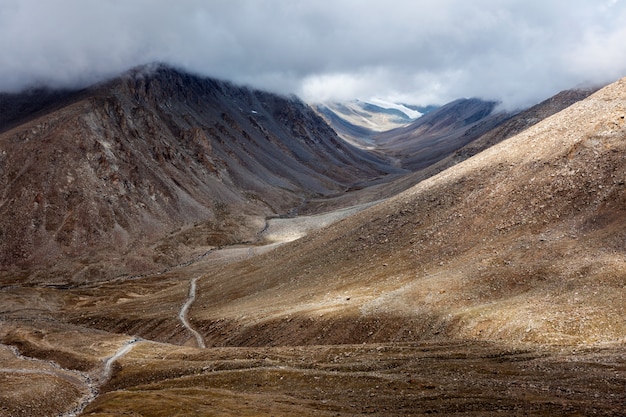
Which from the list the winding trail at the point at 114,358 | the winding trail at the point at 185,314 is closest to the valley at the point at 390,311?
the winding trail at the point at 114,358

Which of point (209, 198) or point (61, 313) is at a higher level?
point (209, 198)

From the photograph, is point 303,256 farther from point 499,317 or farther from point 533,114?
point 533,114

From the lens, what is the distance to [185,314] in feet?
294

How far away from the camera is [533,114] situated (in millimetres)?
194500

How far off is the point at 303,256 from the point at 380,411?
6103cm

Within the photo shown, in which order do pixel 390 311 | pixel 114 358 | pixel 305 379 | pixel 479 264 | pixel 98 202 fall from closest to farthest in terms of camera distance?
1. pixel 305 379
2. pixel 390 311
3. pixel 479 264
4. pixel 114 358
5. pixel 98 202

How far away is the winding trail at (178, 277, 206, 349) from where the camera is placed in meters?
75.5

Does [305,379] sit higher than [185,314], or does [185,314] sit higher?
[185,314]

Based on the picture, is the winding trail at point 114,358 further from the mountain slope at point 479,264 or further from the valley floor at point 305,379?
the mountain slope at point 479,264

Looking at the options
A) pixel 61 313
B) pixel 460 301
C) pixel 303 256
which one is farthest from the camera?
pixel 61 313

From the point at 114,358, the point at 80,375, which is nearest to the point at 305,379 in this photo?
the point at 80,375

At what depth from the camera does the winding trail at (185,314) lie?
75500 millimetres

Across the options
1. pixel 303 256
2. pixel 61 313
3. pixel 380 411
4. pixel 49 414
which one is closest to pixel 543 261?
pixel 380 411

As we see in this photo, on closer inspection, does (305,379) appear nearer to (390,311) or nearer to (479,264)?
(390,311)
